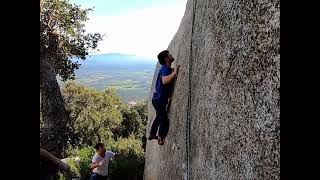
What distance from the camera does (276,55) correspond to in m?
4.88

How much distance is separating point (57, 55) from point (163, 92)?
51.6 ft

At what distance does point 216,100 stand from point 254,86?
5.43 feet

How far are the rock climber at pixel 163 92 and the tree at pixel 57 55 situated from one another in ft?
17.7

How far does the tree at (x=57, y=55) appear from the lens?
17.7 m

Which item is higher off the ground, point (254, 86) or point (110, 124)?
point (254, 86)

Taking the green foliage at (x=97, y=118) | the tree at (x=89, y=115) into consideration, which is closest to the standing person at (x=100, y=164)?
the green foliage at (x=97, y=118)

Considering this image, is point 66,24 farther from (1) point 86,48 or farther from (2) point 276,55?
(2) point 276,55

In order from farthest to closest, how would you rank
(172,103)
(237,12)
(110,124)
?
(110,124) → (172,103) → (237,12)

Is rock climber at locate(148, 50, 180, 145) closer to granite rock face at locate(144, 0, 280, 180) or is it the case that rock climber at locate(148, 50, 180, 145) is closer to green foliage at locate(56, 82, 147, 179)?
granite rock face at locate(144, 0, 280, 180)

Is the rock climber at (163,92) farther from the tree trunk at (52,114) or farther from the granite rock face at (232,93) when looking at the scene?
the tree trunk at (52,114)

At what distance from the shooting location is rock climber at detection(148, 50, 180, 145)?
35.0 ft

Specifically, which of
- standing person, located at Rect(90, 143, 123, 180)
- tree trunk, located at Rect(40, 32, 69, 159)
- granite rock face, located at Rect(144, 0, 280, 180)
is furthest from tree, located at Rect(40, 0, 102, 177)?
granite rock face, located at Rect(144, 0, 280, 180)
